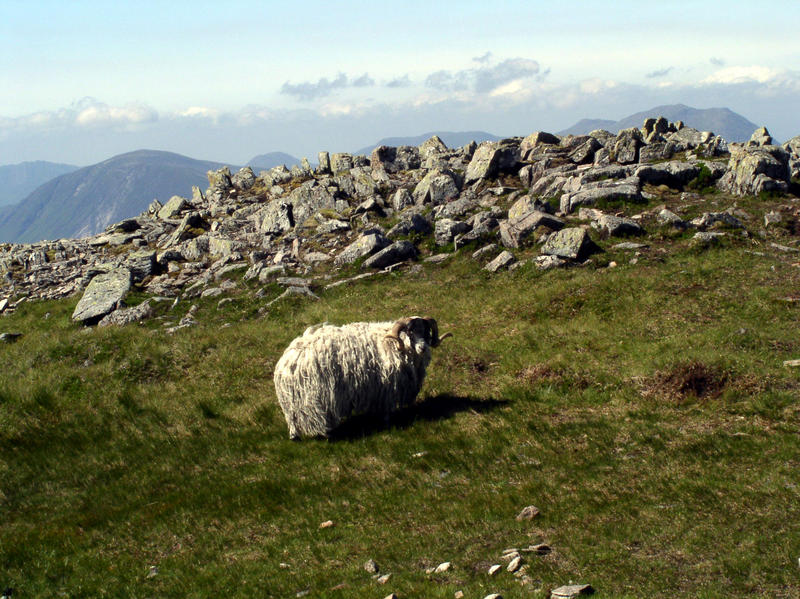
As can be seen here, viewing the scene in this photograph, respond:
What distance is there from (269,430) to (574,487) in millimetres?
8635

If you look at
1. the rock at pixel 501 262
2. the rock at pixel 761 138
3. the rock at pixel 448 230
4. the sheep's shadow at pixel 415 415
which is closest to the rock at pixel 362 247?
the rock at pixel 448 230

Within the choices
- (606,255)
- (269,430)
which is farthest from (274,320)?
(606,255)

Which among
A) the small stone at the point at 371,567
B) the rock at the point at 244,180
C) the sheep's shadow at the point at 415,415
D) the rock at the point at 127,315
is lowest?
the sheep's shadow at the point at 415,415

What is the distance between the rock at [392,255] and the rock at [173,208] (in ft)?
98.7

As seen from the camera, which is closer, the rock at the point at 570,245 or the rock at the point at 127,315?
the rock at the point at 570,245

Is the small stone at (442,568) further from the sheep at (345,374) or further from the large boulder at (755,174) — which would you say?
the large boulder at (755,174)

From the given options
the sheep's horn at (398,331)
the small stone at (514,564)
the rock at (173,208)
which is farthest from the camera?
the rock at (173,208)

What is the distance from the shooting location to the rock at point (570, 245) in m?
27.6

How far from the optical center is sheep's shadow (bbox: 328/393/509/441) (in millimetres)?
15266

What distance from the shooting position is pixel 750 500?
10445mm

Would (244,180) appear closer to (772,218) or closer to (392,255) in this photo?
(392,255)

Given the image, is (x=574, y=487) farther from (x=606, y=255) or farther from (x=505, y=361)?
(x=606, y=255)

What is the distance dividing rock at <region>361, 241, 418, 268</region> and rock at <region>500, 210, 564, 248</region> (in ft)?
17.7

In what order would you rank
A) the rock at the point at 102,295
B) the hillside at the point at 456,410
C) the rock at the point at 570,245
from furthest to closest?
the rock at the point at 102,295 → the rock at the point at 570,245 → the hillside at the point at 456,410
